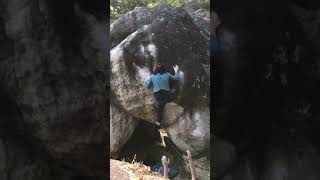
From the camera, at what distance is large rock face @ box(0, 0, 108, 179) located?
64.4 inches

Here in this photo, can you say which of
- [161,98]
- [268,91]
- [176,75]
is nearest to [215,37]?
[268,91]

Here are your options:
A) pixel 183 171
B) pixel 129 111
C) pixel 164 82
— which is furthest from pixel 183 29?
pixel 183 171

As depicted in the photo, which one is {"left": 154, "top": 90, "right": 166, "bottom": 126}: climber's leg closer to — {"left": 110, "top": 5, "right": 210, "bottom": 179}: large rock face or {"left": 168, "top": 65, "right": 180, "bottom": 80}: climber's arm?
{"left": 110, "top": 5, "right": 210, "bottom": 179}: large rock face

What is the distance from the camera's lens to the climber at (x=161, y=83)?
850 cm

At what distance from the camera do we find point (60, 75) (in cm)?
168

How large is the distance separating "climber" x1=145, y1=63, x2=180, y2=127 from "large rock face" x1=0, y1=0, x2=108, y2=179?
6.73 meters

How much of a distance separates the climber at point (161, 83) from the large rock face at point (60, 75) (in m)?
6.73

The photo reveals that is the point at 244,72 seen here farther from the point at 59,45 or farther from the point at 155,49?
the point at 155,49

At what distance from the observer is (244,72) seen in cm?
170

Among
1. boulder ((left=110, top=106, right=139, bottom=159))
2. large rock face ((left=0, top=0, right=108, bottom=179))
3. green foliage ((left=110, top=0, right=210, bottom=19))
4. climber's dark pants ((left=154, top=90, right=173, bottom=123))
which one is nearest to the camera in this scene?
large rock face ((left=0, top=0, right=108, bottom=179))

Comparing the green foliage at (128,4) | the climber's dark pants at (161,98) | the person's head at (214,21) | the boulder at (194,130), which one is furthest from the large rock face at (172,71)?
the person's head at (214,21)

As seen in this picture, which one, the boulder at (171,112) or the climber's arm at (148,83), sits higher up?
the climber's arm at (148,83)

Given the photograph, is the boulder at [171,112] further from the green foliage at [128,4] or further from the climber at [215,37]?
the climber at [215,37]

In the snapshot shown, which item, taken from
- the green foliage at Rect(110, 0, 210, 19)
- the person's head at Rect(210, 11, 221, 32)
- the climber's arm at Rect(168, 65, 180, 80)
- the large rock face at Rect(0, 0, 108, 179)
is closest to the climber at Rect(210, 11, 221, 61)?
the person's head at Rect(210, 11, 221, 32)
